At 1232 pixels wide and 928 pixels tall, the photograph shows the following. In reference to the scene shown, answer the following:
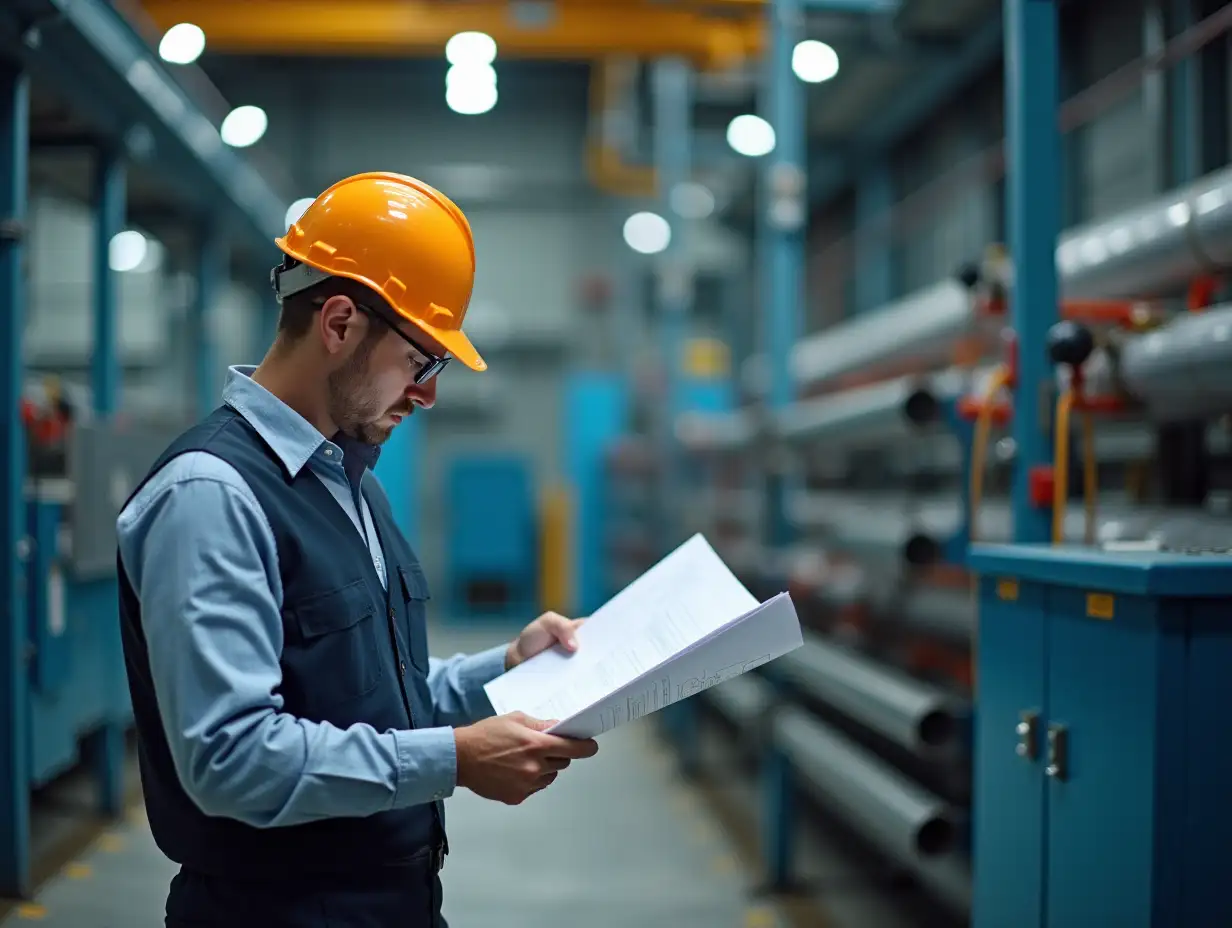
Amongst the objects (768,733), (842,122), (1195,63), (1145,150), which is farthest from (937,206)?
(768,733)

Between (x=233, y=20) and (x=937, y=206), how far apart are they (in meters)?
5.26

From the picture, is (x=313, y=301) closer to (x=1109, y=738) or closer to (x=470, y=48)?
(x=1109, y=738)

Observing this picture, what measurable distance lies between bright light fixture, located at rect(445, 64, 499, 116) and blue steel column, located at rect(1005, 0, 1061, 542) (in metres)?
3.16

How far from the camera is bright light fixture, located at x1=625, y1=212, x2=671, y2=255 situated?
11.0 m

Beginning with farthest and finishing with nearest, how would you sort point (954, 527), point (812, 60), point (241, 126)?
point (241, 126)
point (812, 60)
point (954, 527)

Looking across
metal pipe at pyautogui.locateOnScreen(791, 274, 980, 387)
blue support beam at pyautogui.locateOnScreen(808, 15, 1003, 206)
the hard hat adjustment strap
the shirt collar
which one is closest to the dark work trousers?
the shirt collar

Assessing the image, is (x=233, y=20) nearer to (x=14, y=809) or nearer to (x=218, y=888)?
(x=14, y=809)

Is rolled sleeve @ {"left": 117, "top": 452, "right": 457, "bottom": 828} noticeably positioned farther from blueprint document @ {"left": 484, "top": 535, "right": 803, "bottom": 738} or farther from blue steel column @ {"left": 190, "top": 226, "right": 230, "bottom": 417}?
blue steel column @ {"left": 190, "top": 226, "right": 230, "bottom": 417}

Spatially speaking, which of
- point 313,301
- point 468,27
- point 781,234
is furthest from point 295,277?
point 468,27

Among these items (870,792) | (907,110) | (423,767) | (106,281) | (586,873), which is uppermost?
(907,110)

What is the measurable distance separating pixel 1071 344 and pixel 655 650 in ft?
3.94

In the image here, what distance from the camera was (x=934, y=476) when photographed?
6.02 m

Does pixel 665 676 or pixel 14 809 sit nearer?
pixel 665 676

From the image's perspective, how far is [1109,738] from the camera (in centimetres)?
182
